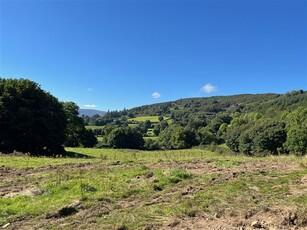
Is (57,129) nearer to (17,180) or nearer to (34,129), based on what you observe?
(34,129)

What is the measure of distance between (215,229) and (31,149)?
35504 millimetres

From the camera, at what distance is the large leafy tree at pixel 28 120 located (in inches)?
1395

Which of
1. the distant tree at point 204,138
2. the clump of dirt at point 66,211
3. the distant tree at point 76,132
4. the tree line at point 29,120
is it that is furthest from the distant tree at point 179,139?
the clump of dirt at point 66,211

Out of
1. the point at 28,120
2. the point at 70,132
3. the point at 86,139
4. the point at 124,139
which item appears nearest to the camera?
the point at 28,120

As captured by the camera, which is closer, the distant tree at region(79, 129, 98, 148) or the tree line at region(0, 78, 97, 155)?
the tree line at region(0, 78, 97, 155)

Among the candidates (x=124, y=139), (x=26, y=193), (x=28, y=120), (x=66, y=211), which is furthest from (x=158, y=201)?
(x=124, y=139)

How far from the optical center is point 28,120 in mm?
35719

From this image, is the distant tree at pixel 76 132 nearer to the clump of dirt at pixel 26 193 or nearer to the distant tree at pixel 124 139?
the distant tree at pixel 124 139

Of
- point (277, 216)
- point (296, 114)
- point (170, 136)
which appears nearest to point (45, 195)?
point (277, 216)

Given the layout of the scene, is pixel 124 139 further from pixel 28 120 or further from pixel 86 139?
pixel 28 120

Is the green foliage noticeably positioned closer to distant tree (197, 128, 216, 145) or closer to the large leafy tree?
distant tree (197, 128, 216, 145)

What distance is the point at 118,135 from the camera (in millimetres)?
90062

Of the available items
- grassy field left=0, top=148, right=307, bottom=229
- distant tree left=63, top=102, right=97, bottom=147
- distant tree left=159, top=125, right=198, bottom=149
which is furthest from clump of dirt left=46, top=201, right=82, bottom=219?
distant tree left=159, top=125, right=198, bottom=149

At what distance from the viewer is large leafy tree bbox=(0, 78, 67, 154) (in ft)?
116
